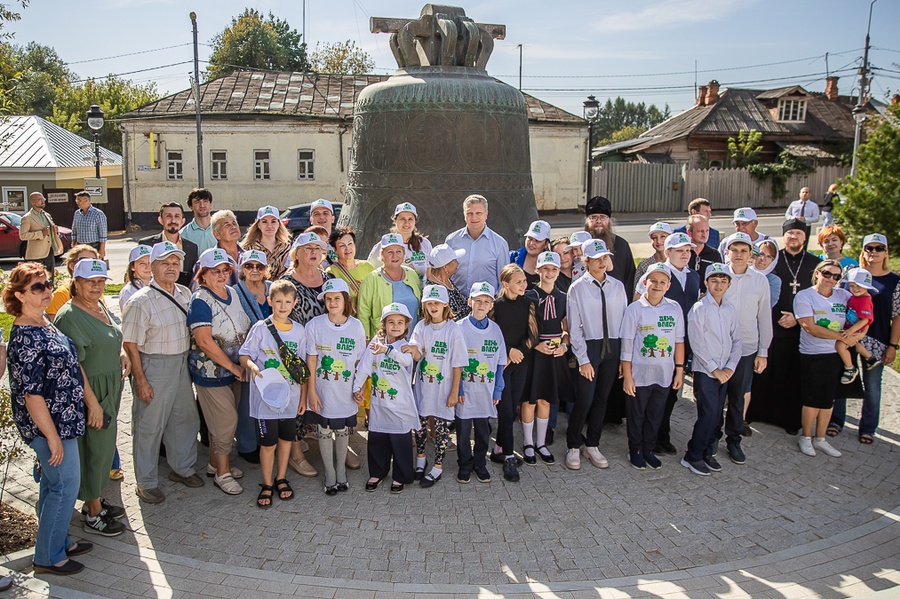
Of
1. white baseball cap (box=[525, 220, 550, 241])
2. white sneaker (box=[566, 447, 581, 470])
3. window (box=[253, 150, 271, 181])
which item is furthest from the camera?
window (box=[253, 150, 271, 181])

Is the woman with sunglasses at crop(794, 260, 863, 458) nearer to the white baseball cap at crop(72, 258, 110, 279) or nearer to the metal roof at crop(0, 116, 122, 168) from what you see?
the white baseball cap at crop(72, 258, 110, 279)

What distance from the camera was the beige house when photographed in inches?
1044

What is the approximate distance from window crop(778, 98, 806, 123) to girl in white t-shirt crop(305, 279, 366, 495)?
3757 centimetres

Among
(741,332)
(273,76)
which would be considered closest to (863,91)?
(273,76)

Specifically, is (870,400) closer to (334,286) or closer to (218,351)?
(334,286)

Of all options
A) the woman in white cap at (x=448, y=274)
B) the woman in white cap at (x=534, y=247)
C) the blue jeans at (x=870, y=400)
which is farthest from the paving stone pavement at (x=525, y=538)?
the woman in white cap at (x=534, y=247)

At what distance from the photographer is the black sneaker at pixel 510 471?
559 centimetres

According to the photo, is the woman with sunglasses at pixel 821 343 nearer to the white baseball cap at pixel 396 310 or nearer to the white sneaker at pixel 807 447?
the white sneaker at pixel 807 447

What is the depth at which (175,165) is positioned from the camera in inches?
1065

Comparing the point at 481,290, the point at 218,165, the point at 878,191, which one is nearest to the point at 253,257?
the point at 481,290

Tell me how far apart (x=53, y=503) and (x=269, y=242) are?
280 cm

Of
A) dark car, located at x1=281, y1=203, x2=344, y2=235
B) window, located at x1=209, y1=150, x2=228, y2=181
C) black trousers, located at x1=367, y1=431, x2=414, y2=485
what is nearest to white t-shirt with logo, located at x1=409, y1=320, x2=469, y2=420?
black trousers, located at x1=367, y1=431, x2=414, y2=485

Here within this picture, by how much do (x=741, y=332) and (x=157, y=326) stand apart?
14.2 feet

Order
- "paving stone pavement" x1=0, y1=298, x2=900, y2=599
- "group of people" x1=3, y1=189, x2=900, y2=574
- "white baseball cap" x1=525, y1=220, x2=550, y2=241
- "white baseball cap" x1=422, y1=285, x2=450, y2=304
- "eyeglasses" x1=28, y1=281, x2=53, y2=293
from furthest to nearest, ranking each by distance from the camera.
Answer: "white baseball cap" x1=525, y1=220, x2=550, y2=241 < "white baseball cap" x1=422, y1=285, x2=450, y2=304 < "group of people" x1=3, y1=189, x2=900, y2=574 < "paving stone pavement" x1=0, y1=298, x2=900, y2=599 < "eyeglasses" x1=28, y1=281, x2=53, y2=293
